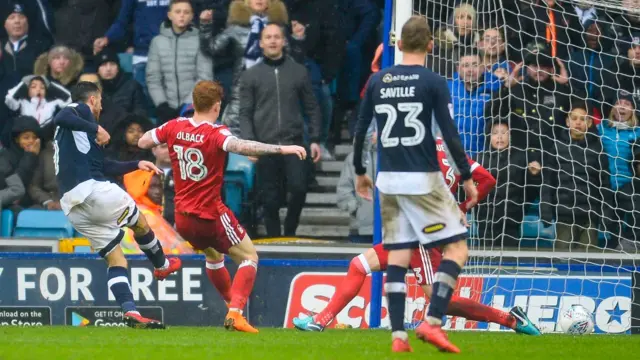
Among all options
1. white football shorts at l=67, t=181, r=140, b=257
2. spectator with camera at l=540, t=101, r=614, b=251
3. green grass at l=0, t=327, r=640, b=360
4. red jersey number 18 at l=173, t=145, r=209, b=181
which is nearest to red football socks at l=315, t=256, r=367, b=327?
green grass at l=0, t=327, r=640, b=360

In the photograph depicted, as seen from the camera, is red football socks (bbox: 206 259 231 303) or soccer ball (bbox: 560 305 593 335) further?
soccer ball (bbox: 560 305 593 335)

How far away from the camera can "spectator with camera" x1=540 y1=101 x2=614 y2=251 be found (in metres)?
13.4

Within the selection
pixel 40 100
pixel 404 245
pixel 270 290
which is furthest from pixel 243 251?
pixel 40 100

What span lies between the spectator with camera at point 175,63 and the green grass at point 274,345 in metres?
5.46

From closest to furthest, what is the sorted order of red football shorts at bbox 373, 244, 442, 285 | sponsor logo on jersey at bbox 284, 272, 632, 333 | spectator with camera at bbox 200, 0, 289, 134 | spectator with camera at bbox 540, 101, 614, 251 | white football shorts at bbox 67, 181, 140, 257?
red football shorts at bbox 373, 244, 442, 285 < white football shorts at bbox 67, 181, 140, 257 < sponsor logo on jersey at bbox 284, 272, 632, 333 < spectator with camera at bbox 540, 101, 614, 251 < spectator with camera at bbox 200, 0, 289, 134

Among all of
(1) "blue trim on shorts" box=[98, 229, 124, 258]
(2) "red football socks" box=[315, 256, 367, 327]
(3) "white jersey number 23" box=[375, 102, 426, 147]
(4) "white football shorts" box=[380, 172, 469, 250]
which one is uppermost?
(3) "white jersey number 23" box=[375, 102, 426, 147]

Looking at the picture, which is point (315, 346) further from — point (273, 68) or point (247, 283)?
point (273, 68)

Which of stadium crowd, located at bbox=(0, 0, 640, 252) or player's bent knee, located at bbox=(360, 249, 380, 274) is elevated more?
stadium crowd, located at bbox=(0, 0, 640, 252)

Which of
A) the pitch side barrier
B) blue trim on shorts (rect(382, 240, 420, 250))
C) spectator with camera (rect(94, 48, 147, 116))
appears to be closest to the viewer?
blue trim on shorts (rect(382, 240, 420, 250))

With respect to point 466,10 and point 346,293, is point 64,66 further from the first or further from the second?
point 346,293

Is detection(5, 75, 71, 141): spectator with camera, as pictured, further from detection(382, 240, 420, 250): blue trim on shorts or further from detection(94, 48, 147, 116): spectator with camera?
detection(382, 240, 420, 250): blue trim on shorts

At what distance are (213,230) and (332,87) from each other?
21.0 feet

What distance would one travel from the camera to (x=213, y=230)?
10.4 metres

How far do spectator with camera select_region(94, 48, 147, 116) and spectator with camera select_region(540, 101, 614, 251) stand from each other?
5070 mm
